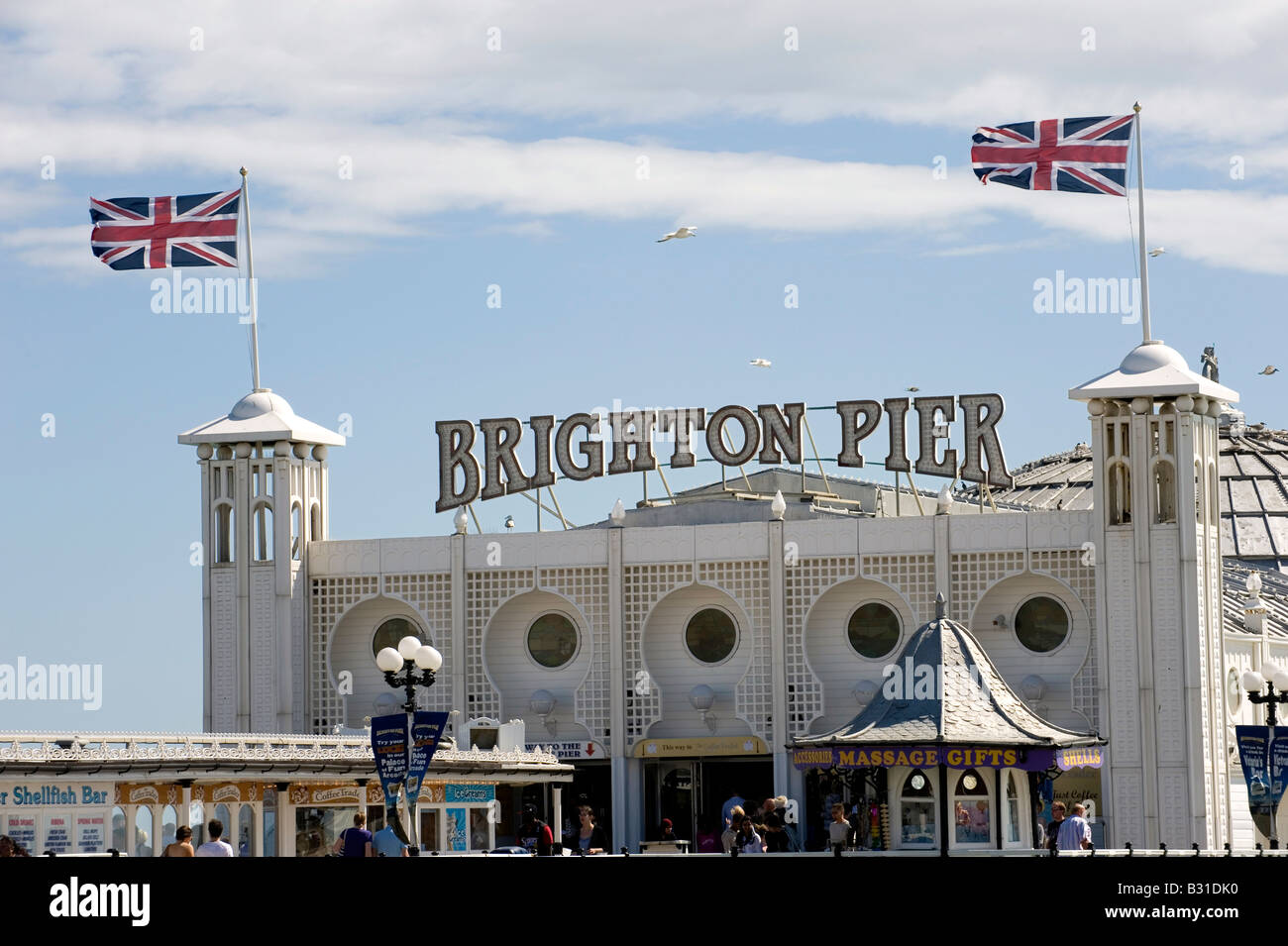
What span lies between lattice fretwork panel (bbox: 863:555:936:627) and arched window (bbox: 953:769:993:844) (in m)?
19.6

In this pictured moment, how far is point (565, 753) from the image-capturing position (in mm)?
49094

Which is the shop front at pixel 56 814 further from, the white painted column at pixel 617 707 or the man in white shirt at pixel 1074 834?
the white painted column at pixel 617 707

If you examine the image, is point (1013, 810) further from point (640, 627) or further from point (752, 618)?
point (640, 627)

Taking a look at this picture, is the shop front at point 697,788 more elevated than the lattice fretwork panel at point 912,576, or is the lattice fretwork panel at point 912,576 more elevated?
the lattice fretwork panel at point 912,576

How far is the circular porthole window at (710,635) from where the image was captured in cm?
4912

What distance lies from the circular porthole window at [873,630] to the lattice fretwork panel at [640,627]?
396 cm

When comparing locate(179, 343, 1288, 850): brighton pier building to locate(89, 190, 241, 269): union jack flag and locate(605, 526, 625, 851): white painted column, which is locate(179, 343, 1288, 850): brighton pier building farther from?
locate(89, 190, 241, 269): union jack flag

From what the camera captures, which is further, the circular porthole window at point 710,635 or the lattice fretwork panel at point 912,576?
the circular porthole window at point 710,635

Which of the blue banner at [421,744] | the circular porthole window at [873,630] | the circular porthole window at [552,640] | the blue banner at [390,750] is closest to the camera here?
the blue banner at [390,750]

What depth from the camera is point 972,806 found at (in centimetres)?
2745

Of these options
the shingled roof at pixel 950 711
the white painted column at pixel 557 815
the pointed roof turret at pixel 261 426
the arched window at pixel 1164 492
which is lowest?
Answer: the white painted column at pixel 557 815

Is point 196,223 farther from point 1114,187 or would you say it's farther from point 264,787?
point 1114,187

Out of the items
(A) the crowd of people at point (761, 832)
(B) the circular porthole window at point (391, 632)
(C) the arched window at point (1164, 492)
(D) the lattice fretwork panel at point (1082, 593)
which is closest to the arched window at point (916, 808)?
(A) the crowd of people at point (761, 832)
